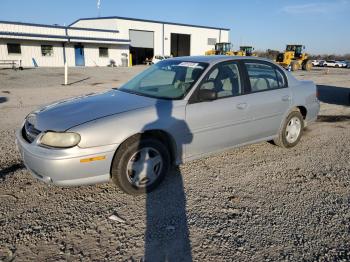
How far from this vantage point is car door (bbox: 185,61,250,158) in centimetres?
389

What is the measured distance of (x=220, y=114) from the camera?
4066 millimetres

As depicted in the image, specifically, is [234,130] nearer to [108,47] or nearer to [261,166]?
[261,166]

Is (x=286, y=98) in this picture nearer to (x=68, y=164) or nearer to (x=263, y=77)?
(x=263, y=77)

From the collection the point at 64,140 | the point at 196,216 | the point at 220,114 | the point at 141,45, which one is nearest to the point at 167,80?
the point at 220,114

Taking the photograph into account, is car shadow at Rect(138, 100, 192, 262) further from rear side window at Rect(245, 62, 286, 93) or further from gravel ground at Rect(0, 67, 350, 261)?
rear side window at Rect(245, 62, 286, 93)

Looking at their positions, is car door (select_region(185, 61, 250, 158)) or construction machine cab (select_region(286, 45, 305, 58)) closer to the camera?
car door (select_region(185, 61, 250, 158))

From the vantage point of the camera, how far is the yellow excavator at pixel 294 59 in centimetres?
3181

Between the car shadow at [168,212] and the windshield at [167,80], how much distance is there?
35cm

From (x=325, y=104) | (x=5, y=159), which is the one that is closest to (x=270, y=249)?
(x=5, y=159)

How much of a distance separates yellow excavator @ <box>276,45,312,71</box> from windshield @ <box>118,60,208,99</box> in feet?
97.9

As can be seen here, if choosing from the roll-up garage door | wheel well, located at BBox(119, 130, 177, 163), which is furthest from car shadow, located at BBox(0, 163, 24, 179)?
Answer: the roll-up garage door

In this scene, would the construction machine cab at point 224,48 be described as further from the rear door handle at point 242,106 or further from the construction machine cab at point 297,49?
the rear door handle at point 242,106

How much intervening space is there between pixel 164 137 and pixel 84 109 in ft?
3.36

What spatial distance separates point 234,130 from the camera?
430cm
